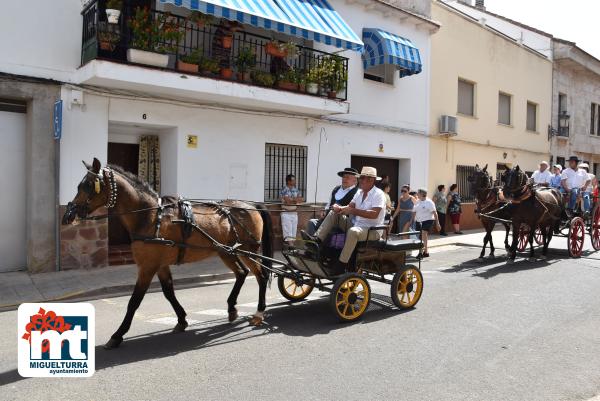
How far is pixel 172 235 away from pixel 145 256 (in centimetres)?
38

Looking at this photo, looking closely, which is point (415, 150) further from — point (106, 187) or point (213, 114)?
point (106, 187)

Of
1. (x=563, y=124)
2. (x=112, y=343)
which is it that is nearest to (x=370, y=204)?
(x=112, y=343)

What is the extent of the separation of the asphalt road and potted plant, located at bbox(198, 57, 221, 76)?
4648 millimetres

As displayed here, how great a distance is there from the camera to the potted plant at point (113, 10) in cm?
891

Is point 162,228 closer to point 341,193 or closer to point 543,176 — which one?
point 341,193

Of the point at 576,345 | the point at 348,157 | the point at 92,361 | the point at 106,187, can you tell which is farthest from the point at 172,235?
the point at 348,157

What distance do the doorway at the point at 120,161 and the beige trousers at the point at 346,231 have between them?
5.67m

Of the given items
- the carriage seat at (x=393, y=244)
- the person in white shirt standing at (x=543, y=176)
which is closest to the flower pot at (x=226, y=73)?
the carriage seat at (x=393, y=244)

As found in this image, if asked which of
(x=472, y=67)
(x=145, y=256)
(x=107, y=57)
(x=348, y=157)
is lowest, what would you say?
(x=145, y=256)

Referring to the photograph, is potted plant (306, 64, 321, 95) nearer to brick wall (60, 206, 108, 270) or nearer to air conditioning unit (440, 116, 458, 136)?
brick wall (60, 206, 108, 270)

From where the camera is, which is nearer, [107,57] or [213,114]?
[107,57]

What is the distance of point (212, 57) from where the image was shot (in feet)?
35.7

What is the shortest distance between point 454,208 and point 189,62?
400 inches

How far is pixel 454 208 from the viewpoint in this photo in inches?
650
